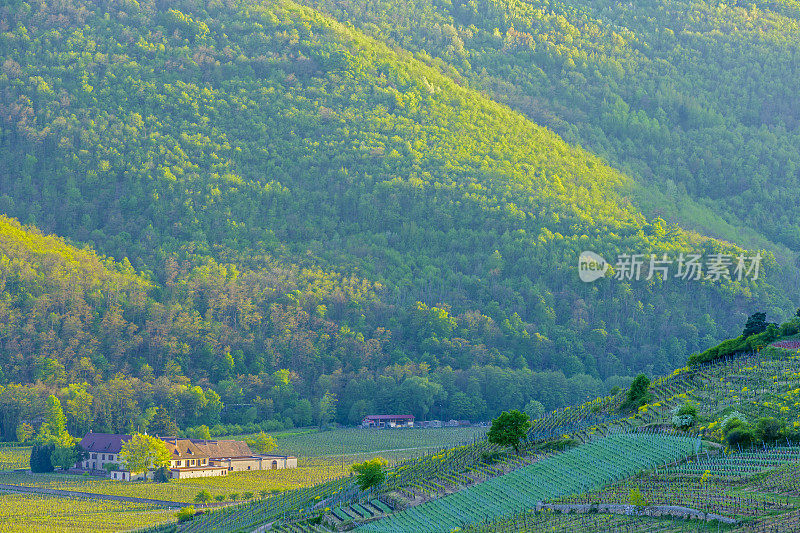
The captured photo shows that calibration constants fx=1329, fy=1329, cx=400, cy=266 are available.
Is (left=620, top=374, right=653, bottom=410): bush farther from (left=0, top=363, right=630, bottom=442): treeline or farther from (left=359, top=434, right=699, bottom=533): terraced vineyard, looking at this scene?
(left=0, top=363, right=630, bottom=442): treeline

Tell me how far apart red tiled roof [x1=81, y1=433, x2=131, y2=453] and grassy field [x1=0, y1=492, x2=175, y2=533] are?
16066 millimetres

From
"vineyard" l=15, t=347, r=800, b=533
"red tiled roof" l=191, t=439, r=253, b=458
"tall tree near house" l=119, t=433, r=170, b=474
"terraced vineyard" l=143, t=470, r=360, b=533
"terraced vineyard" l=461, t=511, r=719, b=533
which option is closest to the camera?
"terraced vineyard" l=461, t=511, r=719, b=533

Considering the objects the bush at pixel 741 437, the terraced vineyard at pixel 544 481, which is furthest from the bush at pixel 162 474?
the bush at pixel 741 437

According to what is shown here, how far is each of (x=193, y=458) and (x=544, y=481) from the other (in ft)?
197

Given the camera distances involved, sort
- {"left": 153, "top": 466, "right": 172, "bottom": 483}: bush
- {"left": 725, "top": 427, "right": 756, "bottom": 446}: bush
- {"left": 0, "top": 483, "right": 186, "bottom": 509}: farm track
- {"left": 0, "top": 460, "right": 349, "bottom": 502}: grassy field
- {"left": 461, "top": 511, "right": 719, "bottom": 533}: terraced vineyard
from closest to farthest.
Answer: {"left": 461, "top": 511, "right": 719, "bottom": 533}: terraced vineyard → {"left": 725, "top": 427, "right": 756, "bottom": 446}: bush → {"left": 0, "top": 483, "right": 186, "bottom": 509}: farm track → {"left": 0, "top": 460, "right": 349, "bottom": 502}: grassy field → {"left": 153, "top": 466, "right": 172, "bottom": 483}: bush

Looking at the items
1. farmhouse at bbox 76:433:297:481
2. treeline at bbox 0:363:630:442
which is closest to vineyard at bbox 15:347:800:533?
farmhouse at bbox 76:433:297:481

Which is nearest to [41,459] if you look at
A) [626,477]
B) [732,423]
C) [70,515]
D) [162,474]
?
[162,474]

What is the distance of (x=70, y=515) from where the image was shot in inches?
3652

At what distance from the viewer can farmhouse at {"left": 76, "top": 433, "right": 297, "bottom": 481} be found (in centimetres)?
11462

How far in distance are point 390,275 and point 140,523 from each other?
4094 inches

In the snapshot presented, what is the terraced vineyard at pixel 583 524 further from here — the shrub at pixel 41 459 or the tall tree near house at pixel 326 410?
the tall tree near house at pixel 326 410

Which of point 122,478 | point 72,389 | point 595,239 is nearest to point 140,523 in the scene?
point 122,478

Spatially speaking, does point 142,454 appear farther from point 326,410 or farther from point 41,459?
point 326,410

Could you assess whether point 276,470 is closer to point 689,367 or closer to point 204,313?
point 689,367
